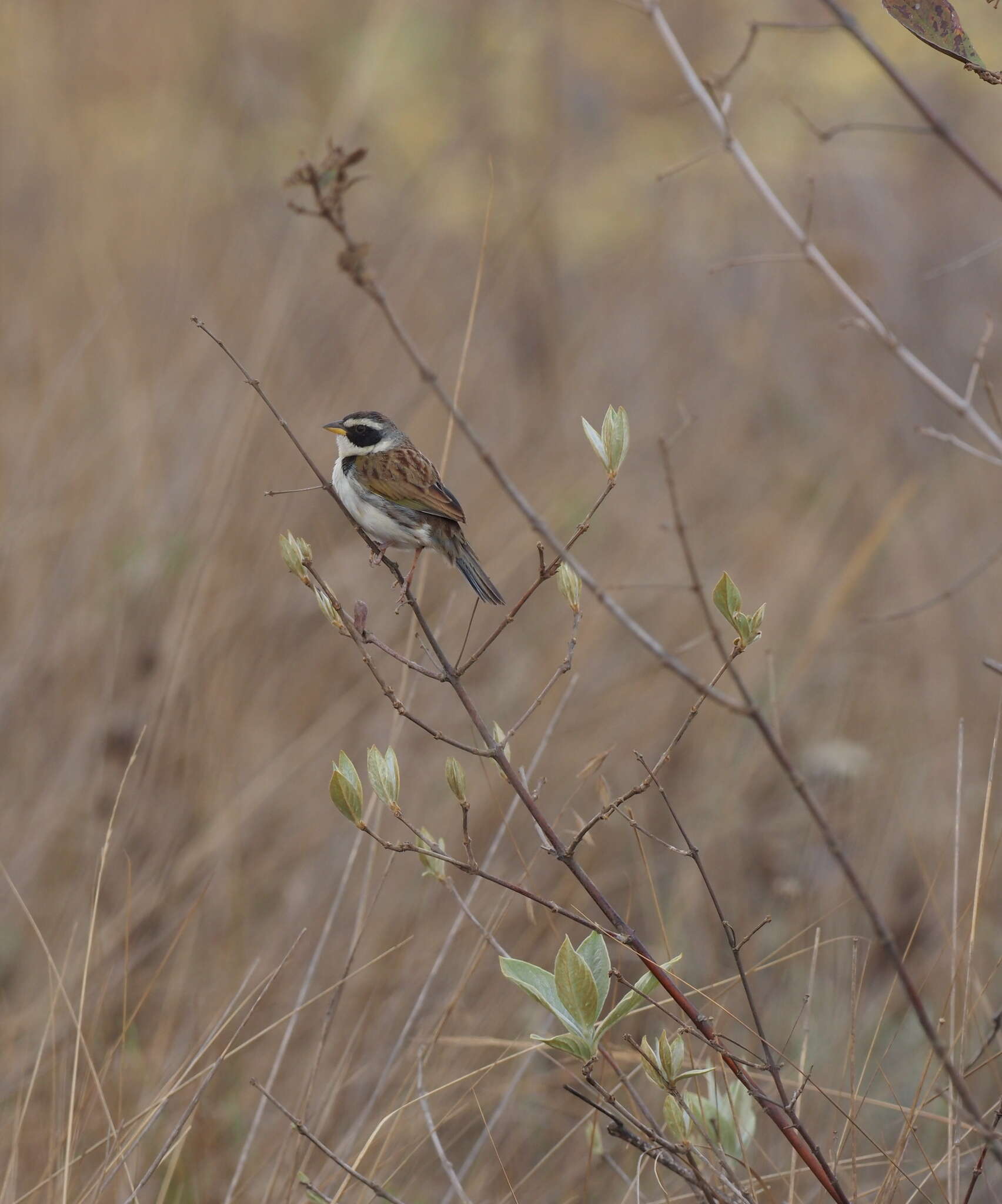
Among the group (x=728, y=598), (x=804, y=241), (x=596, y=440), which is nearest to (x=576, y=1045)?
(x=728, y=598)

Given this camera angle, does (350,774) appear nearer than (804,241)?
Yes

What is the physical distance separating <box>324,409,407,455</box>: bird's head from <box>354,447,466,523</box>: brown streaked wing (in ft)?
0.50

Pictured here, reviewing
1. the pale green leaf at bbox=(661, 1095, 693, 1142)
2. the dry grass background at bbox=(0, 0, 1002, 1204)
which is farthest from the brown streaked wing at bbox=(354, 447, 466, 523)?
the pale green leaf at bbox=(661, 1095, 693, 1142)

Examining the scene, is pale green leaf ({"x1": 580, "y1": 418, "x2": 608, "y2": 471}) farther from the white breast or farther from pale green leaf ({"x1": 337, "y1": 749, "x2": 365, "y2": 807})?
the white breast

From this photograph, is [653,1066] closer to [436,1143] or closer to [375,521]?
[436,1143]

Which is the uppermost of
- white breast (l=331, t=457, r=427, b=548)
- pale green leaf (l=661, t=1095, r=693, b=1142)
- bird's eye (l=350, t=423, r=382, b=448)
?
bird's eye (l=350, t=423, r=382, b=448)

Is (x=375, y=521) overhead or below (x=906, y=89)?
below

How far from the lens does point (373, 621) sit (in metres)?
4.56

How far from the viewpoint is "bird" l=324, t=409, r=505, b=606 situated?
120 inches

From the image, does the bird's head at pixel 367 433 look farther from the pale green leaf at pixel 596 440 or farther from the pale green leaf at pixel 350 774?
the pale green leaf at pixel 350 774

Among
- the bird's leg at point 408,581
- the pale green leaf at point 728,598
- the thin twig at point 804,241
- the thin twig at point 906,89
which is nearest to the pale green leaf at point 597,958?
the pale green leaf at point 728,598

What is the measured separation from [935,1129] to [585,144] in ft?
29.3

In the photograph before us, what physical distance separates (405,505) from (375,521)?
88 millimetres

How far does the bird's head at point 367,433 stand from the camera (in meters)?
3.55
